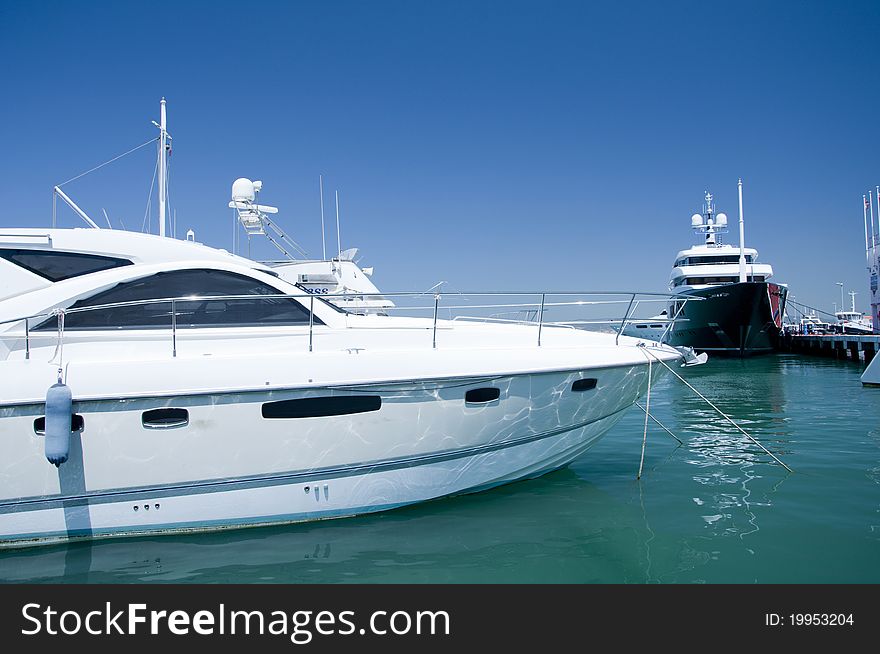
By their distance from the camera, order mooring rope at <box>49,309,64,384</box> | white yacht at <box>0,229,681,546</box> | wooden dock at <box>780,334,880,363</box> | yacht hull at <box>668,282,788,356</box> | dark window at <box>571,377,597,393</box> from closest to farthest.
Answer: mooring rope at <box>49,309,64,384</box> → white yacht at <box>0,229,681,546</box> → dark window at <box>571,377,597,393</box> → wooden dock at <box>780,334,880,363</box> → yacht hull at <box>668,282,788,356</box>

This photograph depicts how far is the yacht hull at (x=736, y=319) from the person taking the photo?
2969 centimetres

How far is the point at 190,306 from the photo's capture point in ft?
17.4

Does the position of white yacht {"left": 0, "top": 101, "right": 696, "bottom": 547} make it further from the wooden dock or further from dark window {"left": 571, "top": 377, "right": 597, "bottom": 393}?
the wooden dock

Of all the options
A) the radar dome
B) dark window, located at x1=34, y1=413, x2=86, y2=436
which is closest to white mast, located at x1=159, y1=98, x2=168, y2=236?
dark window, located at x1=34, y1=413, x2=86, y2=436

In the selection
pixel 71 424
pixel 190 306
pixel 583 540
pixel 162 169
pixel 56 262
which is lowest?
A: pixel 583 540

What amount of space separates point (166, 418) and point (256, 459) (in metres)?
0.79

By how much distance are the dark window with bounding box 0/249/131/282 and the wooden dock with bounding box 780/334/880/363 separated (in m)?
27.7

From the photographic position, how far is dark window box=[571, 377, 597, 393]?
540 centimetres

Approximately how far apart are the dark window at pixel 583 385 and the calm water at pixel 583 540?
3.80 feet

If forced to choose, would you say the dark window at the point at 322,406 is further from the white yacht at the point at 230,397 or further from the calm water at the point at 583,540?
the calm water at the point at 583,540

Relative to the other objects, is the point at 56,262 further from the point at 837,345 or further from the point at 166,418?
the point at 837,345

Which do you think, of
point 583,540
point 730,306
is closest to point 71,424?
point 583,540

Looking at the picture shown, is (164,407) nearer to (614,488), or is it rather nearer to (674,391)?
(614,488)

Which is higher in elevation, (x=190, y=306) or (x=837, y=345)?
(x=190, y=306)
